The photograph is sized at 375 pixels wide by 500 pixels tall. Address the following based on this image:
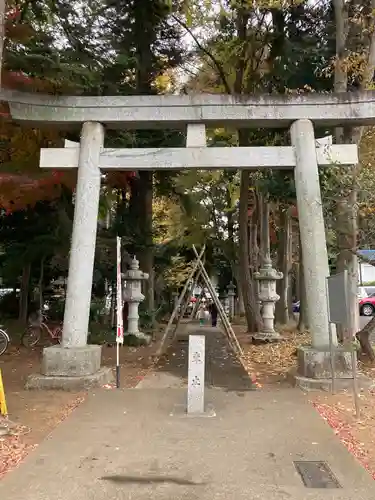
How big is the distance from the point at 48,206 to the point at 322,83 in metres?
8.82

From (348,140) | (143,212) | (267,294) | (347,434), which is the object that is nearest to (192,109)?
(348,140)

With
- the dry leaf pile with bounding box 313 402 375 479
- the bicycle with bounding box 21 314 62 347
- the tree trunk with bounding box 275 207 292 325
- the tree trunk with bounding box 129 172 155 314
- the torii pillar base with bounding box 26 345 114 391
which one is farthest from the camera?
the tree trunk with bounding box 275 207 292 325

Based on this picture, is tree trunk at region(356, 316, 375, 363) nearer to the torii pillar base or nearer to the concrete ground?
the concrete ground

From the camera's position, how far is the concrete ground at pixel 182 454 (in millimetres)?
4082

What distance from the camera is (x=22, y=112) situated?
905 centimetres

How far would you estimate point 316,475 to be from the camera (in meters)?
4.48

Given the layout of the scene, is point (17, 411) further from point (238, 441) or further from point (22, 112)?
point (22, 112)

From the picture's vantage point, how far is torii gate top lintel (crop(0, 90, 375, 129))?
902cm

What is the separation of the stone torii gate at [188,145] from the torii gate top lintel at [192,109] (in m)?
0.02

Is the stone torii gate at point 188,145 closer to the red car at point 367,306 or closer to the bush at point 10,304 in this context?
the bush at point 10,304

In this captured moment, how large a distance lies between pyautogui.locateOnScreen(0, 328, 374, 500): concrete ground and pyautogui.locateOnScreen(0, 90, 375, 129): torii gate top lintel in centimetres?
497

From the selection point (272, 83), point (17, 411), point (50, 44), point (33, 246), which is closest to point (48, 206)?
point (33, 246)

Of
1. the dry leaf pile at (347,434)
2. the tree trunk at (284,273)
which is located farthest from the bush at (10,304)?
the dry leaf pile at (347,434)

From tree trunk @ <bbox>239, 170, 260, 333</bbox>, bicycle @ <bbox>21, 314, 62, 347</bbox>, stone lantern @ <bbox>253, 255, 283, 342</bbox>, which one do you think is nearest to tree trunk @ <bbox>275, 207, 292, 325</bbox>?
tree trunk @ <bbox>239, 170, 260, 333</bbox>
